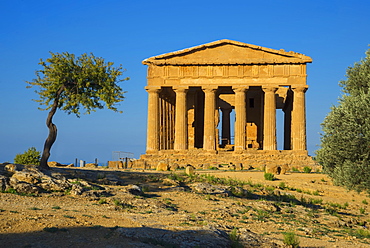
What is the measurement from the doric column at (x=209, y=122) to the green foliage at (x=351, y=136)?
25581 mm

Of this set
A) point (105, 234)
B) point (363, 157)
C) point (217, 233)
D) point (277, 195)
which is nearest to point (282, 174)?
point (277, 195)

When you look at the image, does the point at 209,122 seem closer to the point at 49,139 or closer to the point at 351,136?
the point at 49,139

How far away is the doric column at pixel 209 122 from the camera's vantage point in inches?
2024

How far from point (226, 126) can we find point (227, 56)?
46.0 ft

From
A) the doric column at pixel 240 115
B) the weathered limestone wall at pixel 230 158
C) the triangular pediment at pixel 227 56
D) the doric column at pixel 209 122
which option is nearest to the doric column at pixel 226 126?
the doric column at pixel 209 122

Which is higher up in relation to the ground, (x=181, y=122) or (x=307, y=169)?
(x=181, y=122)

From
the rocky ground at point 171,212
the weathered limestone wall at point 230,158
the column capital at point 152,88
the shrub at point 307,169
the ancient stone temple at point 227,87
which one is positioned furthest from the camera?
the column capital at point 152,88

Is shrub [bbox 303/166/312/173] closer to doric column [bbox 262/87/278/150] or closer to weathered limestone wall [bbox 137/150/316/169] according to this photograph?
weathered limestone wall [bbox 137/150/316/169]

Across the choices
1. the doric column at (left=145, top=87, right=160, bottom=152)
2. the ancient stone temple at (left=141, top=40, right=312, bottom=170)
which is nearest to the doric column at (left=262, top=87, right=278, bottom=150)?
the ancient stone temple at (left=141, top=40, right=312, bottom=170)

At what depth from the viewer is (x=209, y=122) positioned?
51906 mm

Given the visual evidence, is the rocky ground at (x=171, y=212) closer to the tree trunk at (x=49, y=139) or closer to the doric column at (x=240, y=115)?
the tree trunk at (x=49, y=139)

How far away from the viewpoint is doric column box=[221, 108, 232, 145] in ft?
207

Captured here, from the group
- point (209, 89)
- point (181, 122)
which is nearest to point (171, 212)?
point (181, 122)

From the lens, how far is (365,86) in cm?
2545
